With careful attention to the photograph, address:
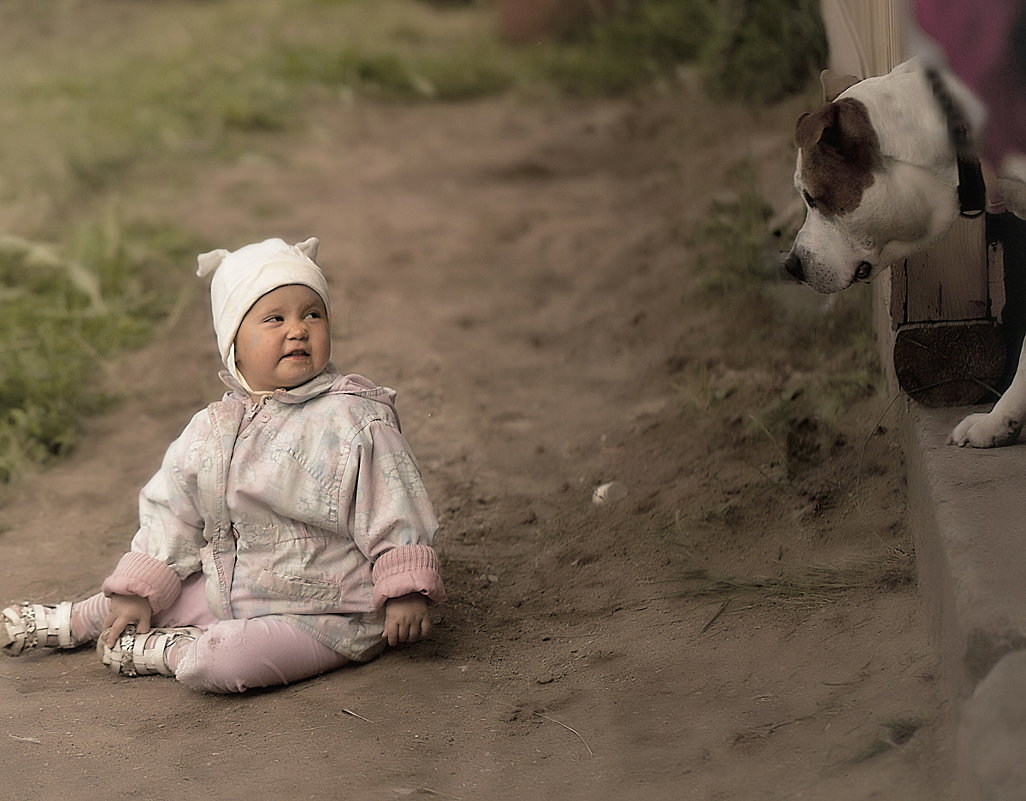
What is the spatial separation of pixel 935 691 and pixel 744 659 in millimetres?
456

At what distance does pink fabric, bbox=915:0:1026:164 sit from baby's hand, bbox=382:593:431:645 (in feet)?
5.18

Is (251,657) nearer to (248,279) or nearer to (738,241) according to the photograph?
(248,279)

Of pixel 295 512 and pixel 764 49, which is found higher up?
pixel 764 49

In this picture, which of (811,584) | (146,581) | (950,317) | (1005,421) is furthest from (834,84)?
(146,581)

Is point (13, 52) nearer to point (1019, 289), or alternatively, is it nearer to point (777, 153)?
point (777, 153)

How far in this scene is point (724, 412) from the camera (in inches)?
159

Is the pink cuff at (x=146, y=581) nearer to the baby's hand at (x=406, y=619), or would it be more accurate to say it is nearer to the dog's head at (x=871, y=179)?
the baby's hand at (x=406, y=619)

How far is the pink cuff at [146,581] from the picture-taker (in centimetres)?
301

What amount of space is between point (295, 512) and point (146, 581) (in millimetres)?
419

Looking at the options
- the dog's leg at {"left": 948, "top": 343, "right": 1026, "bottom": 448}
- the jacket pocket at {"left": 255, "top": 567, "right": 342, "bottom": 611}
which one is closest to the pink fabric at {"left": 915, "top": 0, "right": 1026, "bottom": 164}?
the dog's leg at {"left": 948, "top": 343, "right": 1026, "bottom": 448}

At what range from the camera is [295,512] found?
2945mm

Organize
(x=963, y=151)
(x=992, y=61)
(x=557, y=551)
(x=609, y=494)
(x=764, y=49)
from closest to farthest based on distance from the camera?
1. (x=992, y=61)
2. (x=963, y=151)
3. (x=557, y=551)
4. (x=609, y=494)
5. (x=764, y=49)

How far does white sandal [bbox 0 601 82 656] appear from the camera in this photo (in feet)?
10.3

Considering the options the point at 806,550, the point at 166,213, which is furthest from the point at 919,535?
the point at 166,213
